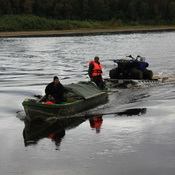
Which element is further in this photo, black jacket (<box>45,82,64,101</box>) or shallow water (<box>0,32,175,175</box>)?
black jacket (<box>45,82,64,101</box>)

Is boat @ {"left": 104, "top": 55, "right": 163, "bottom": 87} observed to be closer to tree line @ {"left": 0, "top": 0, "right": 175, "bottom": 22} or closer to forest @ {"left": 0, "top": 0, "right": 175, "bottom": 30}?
forest @ {"left": 0, "top": 0, "right": 175, "bottom": 30}

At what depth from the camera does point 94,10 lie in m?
139

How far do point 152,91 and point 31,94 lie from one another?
22.6ft

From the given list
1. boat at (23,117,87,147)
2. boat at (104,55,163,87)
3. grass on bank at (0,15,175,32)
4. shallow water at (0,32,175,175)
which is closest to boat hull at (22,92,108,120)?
boat at (23,117,87,147)

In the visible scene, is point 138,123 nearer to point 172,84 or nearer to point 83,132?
point 83,132

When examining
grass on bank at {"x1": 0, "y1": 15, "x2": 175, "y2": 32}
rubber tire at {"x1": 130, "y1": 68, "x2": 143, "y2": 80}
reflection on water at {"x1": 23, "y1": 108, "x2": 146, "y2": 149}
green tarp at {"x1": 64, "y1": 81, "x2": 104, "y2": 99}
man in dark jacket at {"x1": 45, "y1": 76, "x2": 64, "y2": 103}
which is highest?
man in dark jacket at {"x1": 45, "y1": 76, "x2": 64, "y2": 103}

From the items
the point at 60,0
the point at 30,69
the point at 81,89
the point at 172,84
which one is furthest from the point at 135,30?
the point at 81,89

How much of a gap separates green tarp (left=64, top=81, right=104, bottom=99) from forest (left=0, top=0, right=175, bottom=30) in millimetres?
106835

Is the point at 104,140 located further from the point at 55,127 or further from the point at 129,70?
the point at 129,70

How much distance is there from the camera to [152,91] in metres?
27.7

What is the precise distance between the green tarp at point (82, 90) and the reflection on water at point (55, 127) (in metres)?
1.45

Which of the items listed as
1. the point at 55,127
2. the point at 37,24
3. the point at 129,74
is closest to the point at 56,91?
the point at 55,127

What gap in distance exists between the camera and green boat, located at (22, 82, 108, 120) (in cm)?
1888

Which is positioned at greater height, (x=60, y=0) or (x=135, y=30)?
(x=60, y=0)
